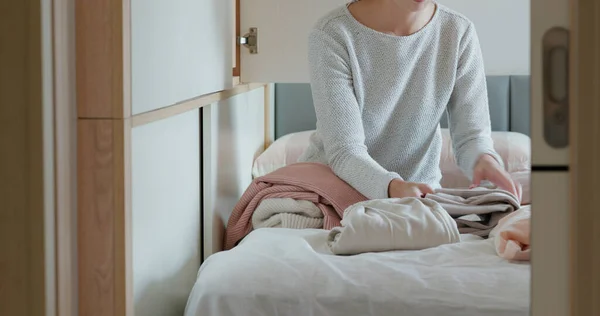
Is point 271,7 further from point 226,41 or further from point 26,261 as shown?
point 26,261

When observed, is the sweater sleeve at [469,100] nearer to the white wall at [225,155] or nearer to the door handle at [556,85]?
the white wall at [225,155]

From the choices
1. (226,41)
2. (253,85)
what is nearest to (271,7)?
(226,41)

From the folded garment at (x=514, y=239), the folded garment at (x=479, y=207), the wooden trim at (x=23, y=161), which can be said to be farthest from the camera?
the folded garment at (x=479, y=207)

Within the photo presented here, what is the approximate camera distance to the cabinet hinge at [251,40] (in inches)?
94.9

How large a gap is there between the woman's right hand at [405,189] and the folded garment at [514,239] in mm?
225

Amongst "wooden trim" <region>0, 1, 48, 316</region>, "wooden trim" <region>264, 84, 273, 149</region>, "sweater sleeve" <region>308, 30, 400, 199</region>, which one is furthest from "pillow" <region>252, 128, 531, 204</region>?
"wooden trim" <region>0, 1, 48, 316</region>

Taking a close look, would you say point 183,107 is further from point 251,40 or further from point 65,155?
point 251,40

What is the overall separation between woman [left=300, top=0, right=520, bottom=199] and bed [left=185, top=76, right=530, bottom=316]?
1.42ft

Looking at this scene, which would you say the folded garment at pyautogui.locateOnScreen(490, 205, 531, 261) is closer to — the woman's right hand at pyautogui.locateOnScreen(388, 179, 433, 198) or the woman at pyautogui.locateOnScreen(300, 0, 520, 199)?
the woman's right hand at pyautogui.locateOnScreen(388, 179, 433, 198)

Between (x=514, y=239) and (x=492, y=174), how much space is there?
421mm

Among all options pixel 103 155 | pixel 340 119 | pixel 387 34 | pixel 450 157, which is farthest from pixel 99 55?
pixel 450 157

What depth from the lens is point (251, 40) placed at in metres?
2.42

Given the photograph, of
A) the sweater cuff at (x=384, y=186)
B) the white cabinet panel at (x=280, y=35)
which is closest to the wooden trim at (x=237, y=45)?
the white cabinet panel at (x=280, y=35)

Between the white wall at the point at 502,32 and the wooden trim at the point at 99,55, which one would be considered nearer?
the wooden trim at the point at 99,55
